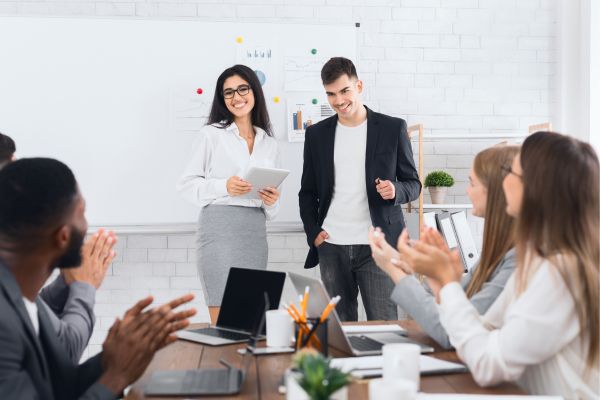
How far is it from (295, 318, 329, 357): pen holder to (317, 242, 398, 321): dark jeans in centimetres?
160

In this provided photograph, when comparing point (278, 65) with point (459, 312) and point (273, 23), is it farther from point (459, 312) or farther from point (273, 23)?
point (459, 312)

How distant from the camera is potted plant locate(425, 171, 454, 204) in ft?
13.4

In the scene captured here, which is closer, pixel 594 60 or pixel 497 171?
pixel 497 171

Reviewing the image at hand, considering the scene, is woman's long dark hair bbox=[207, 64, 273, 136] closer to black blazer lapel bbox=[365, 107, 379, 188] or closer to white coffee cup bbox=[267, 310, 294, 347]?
black blazer lapel bbox=[365, 107, 379, 188]

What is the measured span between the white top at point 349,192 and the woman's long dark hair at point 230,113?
374 mm

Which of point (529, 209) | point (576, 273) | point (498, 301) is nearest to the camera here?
point (576, 273)

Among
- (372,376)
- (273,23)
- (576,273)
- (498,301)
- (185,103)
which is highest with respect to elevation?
(273,23)

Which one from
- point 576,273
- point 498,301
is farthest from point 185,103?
point 576,273

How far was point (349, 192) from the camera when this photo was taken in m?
3.38

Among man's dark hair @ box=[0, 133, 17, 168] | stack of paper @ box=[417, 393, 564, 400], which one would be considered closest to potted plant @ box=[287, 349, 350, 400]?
stack of paper @ box=[417, 393, 564, 400]

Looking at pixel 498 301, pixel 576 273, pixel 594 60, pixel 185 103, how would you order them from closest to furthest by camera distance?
pixel 576 273, pixel 498 301, pixel 185 103, pixel 594 60

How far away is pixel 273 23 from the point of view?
13.7 feet

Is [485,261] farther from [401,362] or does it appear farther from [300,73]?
[300,73]

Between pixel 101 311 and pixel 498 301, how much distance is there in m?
3.03
